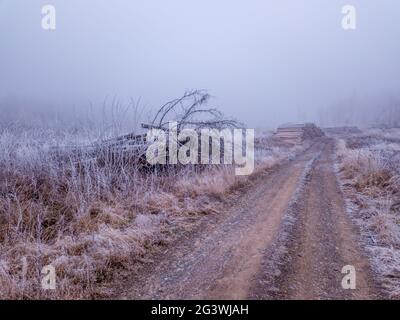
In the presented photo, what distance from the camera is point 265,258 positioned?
485 centimetres

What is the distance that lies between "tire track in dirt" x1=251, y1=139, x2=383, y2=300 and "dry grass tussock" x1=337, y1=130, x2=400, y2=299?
0.21 meters

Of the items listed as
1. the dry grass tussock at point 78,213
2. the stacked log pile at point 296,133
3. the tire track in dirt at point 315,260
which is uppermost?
the stacked log pile at point 296,133

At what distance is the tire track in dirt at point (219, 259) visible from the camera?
3997 mm

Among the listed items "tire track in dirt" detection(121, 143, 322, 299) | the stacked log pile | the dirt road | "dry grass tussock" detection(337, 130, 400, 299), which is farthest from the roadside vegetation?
the stacked log pile

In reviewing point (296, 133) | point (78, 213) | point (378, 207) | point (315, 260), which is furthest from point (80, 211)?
point (296, 133)

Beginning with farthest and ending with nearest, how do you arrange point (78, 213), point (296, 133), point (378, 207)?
point (296, 133)
point (378, 207)
point (78, 213)

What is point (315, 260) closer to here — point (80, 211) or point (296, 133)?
point (80, 211)

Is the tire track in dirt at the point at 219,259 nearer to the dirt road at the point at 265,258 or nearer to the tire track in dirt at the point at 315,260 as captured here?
the dirt road at the point at 265,258

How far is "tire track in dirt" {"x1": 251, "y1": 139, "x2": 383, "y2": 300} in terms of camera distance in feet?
13.1

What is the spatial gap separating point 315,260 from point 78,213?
165 inches

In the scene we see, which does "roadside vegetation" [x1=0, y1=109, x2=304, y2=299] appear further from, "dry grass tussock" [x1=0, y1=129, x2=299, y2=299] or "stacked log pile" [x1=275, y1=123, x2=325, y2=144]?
"stacked log pile" [x1=275, y1=123, x2=325, y2=144]

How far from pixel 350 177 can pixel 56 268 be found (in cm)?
980

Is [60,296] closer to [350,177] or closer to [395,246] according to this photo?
[395,246]

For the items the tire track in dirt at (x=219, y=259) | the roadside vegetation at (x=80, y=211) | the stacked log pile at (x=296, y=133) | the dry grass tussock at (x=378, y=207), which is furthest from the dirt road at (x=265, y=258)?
the stacked log pile at (x=296, y=133)
